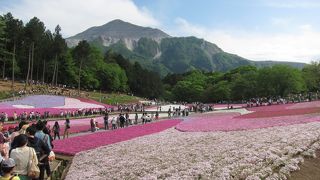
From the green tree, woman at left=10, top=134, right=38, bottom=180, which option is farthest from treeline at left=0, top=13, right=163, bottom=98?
woman at left=10, top=134, right=38, bottom=180

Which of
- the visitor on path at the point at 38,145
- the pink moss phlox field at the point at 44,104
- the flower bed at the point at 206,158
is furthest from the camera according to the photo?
the pink moss phlox field at the point at 44,104

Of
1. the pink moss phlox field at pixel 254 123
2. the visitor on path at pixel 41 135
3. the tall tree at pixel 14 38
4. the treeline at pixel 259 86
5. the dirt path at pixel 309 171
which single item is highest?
the tall tree at pixel 14 38

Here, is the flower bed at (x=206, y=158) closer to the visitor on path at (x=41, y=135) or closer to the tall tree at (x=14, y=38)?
the visitor on path at (x=41, y=135)

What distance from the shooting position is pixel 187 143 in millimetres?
28156

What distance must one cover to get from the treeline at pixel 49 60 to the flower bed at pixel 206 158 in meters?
74.7

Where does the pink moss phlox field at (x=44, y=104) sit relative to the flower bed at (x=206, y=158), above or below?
above

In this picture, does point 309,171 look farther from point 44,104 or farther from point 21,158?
point 44,104

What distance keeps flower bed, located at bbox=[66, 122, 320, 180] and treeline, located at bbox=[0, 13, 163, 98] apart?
7474 centimetres

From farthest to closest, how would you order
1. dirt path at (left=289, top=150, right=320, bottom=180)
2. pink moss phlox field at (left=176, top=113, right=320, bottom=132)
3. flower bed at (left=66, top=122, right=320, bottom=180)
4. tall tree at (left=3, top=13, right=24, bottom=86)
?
A: tall tree at (left=3, top=13, right=24, bottom=86) < pink moss phlox field at (left=176, top=113, right=320, bottom=132) < flower bed at (left=66, top=122, right=320, bottom=180) < dirt path at (left=289, top=150, right=320, bottom=180)

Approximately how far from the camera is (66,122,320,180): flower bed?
17750 mm

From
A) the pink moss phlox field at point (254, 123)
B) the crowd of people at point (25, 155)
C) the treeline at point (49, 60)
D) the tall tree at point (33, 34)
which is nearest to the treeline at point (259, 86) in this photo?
the treeline at point (49, 60)

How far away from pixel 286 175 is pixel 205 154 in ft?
19.3

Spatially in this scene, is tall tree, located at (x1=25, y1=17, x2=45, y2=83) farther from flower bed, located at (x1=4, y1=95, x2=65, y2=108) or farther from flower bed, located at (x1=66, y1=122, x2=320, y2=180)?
flower bed, located at (x1=66, y1=122, x2=320, y2=180)

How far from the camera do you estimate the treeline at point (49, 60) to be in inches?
4321
